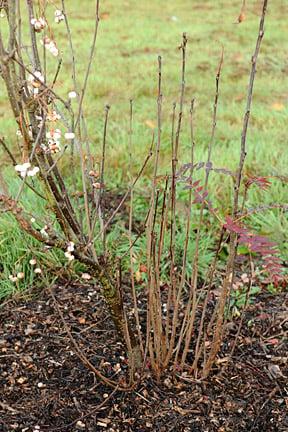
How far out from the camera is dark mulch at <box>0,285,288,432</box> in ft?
6.00

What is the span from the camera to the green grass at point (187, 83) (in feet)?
10.8

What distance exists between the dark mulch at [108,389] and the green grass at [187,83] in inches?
14.6

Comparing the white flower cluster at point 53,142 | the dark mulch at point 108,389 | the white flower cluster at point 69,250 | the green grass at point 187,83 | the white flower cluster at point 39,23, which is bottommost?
the dark mulch at point 108,389

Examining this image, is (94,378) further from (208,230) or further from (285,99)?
(285,99)

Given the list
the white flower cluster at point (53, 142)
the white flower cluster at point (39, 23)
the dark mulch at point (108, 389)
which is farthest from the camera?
the dark mulch at point (108, 389)

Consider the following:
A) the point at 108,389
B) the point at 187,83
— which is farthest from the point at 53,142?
the point at 187,83

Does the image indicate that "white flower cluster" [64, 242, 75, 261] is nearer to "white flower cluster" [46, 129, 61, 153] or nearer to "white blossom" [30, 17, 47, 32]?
"white flower cluster" [46, 129, 61, 153]

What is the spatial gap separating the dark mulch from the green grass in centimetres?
37

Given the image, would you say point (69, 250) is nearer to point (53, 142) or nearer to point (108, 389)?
point (53, 142)

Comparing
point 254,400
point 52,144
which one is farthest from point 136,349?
point 52,144

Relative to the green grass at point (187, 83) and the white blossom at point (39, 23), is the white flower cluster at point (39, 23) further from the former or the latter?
the green grass at point (187, 83)

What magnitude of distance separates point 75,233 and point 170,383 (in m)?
0.62

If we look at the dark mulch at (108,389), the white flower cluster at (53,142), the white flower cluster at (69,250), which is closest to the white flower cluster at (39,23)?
the white flower cluster at (53,142)

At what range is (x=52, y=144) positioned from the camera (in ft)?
5.01
